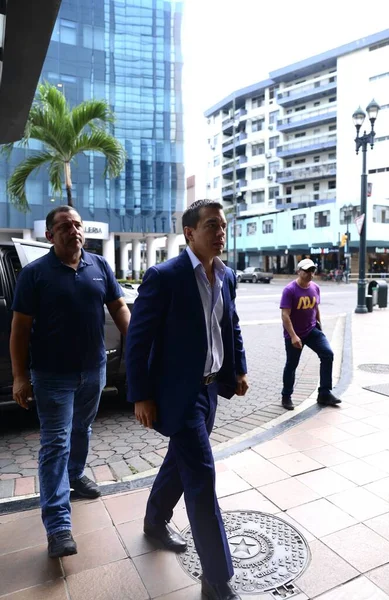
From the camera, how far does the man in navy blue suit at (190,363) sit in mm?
2258

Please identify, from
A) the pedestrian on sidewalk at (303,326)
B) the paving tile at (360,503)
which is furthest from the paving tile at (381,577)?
the pedestrian on sidewalk at (303,326)

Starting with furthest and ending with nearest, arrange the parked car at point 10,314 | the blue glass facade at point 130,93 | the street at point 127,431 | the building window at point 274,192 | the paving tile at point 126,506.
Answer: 1. the building window at point 274,192
2. the blue glass facade at point 130,93
3. the parked car at point 10,314
4. the street at point 127,431
5. the paving tile at point 126,506

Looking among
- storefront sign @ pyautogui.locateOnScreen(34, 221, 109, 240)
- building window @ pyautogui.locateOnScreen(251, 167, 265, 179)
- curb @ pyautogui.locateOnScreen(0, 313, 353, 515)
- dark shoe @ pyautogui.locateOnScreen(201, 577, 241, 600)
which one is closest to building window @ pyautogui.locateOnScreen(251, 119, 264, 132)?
building window @ pyautogui.locateOnScreen(251, 167, 265, 179)

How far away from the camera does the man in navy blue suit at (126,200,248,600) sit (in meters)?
2.26

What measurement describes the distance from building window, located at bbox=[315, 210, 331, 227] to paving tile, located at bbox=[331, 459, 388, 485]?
48.5m

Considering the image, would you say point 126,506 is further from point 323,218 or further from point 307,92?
point 307,92

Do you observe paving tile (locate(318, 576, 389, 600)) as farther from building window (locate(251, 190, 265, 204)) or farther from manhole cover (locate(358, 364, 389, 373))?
building window (locate(251, 190, 265, 204))

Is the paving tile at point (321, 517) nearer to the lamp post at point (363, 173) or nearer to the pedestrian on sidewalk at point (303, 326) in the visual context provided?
the pedestrian on sidewalk at point (303, 326)

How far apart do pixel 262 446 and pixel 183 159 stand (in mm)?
39478

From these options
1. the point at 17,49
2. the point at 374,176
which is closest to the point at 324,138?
the point at 374,176

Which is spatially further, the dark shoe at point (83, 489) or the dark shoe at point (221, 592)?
the dark shoe at point (83, 489)

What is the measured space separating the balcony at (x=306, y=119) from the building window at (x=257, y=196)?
29.4 feet

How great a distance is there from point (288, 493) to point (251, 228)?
192 ft

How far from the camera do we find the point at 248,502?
A: 129 inches
